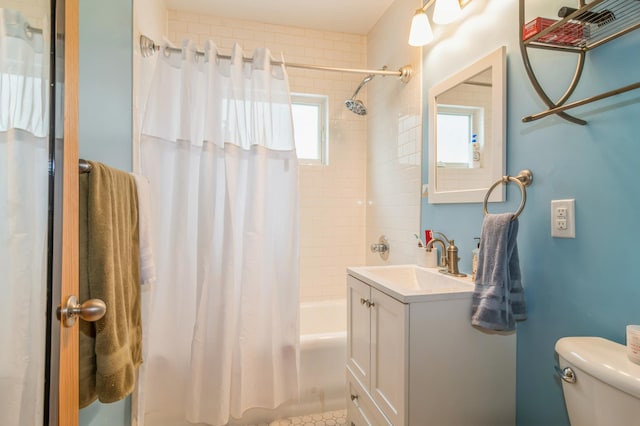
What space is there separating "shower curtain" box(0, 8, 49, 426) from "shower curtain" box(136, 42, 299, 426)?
1.00 metres

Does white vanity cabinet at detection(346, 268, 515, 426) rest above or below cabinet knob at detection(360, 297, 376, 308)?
below

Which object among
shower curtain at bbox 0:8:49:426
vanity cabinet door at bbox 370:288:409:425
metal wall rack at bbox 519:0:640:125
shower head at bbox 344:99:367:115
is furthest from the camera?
shower head at bbox 344:99:367:115

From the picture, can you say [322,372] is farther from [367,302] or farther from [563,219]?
[563,219]

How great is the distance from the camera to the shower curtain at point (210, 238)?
1.63 meters

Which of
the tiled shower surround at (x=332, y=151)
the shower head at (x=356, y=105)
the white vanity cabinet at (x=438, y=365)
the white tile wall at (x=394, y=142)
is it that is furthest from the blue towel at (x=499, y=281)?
the shower head at (x=356, y=105)

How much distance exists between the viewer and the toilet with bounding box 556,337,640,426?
0.69 meters

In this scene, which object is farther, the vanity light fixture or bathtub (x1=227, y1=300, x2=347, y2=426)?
bathtub (x1=227, y1=300, x2=347, y2=426)

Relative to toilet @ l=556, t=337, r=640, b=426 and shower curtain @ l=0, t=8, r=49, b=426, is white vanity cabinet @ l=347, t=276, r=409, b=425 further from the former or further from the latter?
shower curtain @ l=0, t=8, r=49, b=426

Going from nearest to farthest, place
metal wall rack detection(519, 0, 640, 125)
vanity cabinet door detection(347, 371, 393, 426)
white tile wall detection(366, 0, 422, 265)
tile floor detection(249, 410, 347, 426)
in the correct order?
metal wall rack detection(519, 0, 640, 125) < vanity cabinet door detection(347, 371, 393, 426) < tile floor detection(249, 410, 347, 426) < white tile wall detection(366, 0, 422, 265)

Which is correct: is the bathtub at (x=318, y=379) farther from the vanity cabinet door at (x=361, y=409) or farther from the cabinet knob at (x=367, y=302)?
the cabinet knob at (x=367, y=302)

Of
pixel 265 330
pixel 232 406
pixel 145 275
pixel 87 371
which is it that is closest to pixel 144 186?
pixel 145 275

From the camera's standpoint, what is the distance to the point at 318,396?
6.33 feet

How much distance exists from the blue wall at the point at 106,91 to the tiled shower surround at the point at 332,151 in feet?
4.09

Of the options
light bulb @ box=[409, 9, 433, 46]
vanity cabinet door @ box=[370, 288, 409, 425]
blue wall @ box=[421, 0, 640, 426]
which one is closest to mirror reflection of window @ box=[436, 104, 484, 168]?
blue wall @ box=[421, 0, 640, 426]
